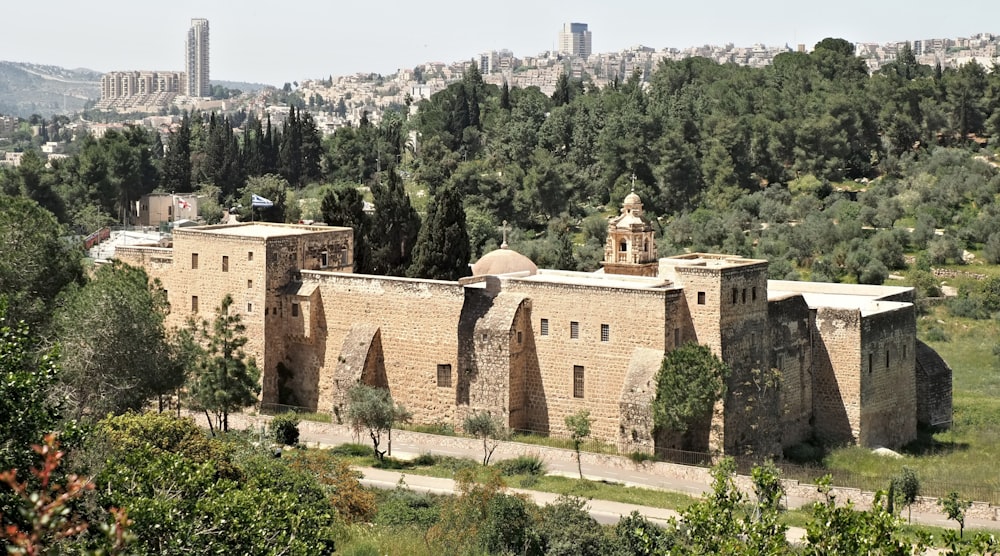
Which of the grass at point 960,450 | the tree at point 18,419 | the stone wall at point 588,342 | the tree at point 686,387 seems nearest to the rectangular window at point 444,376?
the stone wall at point 588,342

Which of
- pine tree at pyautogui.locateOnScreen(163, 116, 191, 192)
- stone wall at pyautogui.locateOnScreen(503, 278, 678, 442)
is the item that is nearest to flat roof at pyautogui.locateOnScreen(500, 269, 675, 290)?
stone wall at pyautogui.locateOnScreen(503, 278, 678, 442)

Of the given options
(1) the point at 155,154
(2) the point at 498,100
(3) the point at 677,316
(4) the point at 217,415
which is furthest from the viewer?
(1) the point at 155,154

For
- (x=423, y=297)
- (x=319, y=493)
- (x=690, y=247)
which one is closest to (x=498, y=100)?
(x=690, y=247)

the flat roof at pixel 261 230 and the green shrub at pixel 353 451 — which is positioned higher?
the flat roof at pixel 261 230

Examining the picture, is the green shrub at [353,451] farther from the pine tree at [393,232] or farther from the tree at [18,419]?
the tree at [18,419]

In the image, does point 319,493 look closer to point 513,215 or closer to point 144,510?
point 144,510

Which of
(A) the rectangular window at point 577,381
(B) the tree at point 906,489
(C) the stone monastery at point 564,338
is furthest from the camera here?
(A) the rectangular window at point 577,381

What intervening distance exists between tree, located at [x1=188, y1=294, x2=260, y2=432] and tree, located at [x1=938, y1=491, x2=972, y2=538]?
55.1ft

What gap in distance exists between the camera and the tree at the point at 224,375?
39344 mm

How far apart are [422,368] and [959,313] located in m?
26.4

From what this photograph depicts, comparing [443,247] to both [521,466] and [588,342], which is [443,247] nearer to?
[588,342]

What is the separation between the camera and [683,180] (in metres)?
74.9

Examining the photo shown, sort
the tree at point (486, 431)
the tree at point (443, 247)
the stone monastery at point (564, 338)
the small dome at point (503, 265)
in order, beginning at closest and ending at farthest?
the tree at point (486, 431)
the stone monastery at point (564, 338)
the small dome at point (503, 265)
the tree at point (443, 247)

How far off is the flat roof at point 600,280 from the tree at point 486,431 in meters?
3.72
